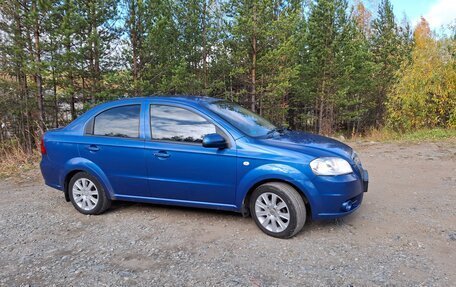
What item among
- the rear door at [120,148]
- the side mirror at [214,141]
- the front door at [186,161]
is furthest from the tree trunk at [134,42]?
the side mirror at [214,141]

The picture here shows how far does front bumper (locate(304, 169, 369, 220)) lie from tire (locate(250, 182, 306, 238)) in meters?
0.17

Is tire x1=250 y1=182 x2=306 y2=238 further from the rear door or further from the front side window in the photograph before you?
the rear door

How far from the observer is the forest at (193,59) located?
11.2 m

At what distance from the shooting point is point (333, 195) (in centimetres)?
351

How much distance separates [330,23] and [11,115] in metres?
16.2

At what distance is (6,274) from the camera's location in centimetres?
305

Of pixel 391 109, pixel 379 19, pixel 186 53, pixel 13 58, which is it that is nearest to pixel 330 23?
pixel 391 109

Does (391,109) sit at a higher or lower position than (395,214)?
higher

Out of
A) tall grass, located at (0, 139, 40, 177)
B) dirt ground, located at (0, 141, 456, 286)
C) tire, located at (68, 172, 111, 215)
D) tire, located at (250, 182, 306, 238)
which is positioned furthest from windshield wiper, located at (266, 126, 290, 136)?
tall grass, located at (0, 139, 40, 177)

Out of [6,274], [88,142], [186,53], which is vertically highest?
[186,53]

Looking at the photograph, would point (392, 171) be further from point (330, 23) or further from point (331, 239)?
point (330, 23)

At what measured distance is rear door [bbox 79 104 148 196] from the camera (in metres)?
4.21

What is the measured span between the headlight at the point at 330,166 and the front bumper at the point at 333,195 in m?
0.06

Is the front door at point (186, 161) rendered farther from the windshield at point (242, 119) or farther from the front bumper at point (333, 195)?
the front bumper at point (333, 195)
